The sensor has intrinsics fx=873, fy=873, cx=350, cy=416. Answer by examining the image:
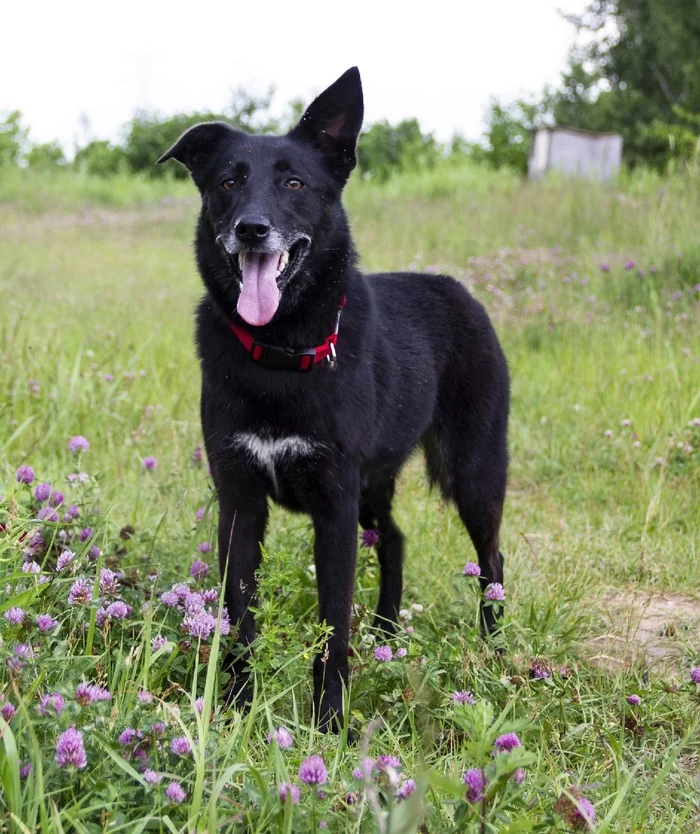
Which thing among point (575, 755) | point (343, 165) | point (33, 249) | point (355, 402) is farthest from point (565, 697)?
point (33, 249)

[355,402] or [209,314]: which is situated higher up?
[209,314]

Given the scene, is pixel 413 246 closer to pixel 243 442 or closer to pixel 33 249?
pixel 33 249

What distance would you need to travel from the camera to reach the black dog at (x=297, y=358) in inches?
96.3

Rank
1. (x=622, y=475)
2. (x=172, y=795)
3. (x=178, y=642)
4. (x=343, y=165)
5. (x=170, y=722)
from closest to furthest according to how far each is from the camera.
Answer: (x=172, y=795), (x=170, y=722), (x=178, y=642), (x=343, y=165), (x=622, y=475)

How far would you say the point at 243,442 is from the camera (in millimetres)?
2467

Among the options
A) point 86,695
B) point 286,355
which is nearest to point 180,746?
point 86,695

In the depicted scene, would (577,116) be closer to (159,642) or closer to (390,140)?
(390,140)

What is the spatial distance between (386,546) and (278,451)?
0.86 metres

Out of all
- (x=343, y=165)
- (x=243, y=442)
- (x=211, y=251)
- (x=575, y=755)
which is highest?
(x=343, y=165)

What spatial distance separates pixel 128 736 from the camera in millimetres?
1501

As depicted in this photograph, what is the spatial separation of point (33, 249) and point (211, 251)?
8.94m

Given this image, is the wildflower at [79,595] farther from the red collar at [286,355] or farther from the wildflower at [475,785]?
the wildflower at [475,785]

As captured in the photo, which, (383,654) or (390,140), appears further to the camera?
(390,140)

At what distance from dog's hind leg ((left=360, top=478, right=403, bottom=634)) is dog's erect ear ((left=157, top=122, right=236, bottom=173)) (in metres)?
1.23
